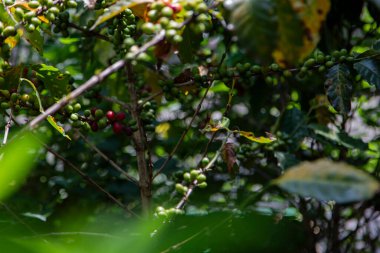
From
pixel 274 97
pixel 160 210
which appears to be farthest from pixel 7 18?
pixel 274 97

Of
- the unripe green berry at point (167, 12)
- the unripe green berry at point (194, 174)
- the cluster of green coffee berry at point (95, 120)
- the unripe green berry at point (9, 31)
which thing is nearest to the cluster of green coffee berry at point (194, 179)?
the unripe green berry at point (194, 174)

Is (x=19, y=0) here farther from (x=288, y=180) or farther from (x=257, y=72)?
(x=288, y=180)

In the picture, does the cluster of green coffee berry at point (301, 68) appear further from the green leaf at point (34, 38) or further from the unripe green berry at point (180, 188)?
the green leaf at point (34, 38)

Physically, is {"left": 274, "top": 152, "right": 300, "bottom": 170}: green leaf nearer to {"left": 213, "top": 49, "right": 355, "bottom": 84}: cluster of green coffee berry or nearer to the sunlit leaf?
{"left": 213, "top": 49, "right": 355, "bottom": 84}: cluster of green coffee berry

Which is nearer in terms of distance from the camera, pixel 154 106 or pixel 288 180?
pixel 288 180

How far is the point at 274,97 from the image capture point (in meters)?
2.23

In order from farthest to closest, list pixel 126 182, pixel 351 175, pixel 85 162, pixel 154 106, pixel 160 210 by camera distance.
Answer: pixel 85 162, pixel 126 182, pixel 154 106, pixel 160 210, pixel 351 175

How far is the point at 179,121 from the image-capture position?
2053 millimetres

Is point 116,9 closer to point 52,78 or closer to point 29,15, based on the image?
point 29,15

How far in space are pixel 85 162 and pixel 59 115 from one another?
1.01 metres

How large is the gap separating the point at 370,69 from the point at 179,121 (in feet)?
3.29

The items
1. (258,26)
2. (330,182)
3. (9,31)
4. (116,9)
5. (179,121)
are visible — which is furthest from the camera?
(179,121)

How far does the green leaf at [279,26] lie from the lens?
68cm

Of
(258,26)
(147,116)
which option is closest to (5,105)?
(147,116)
